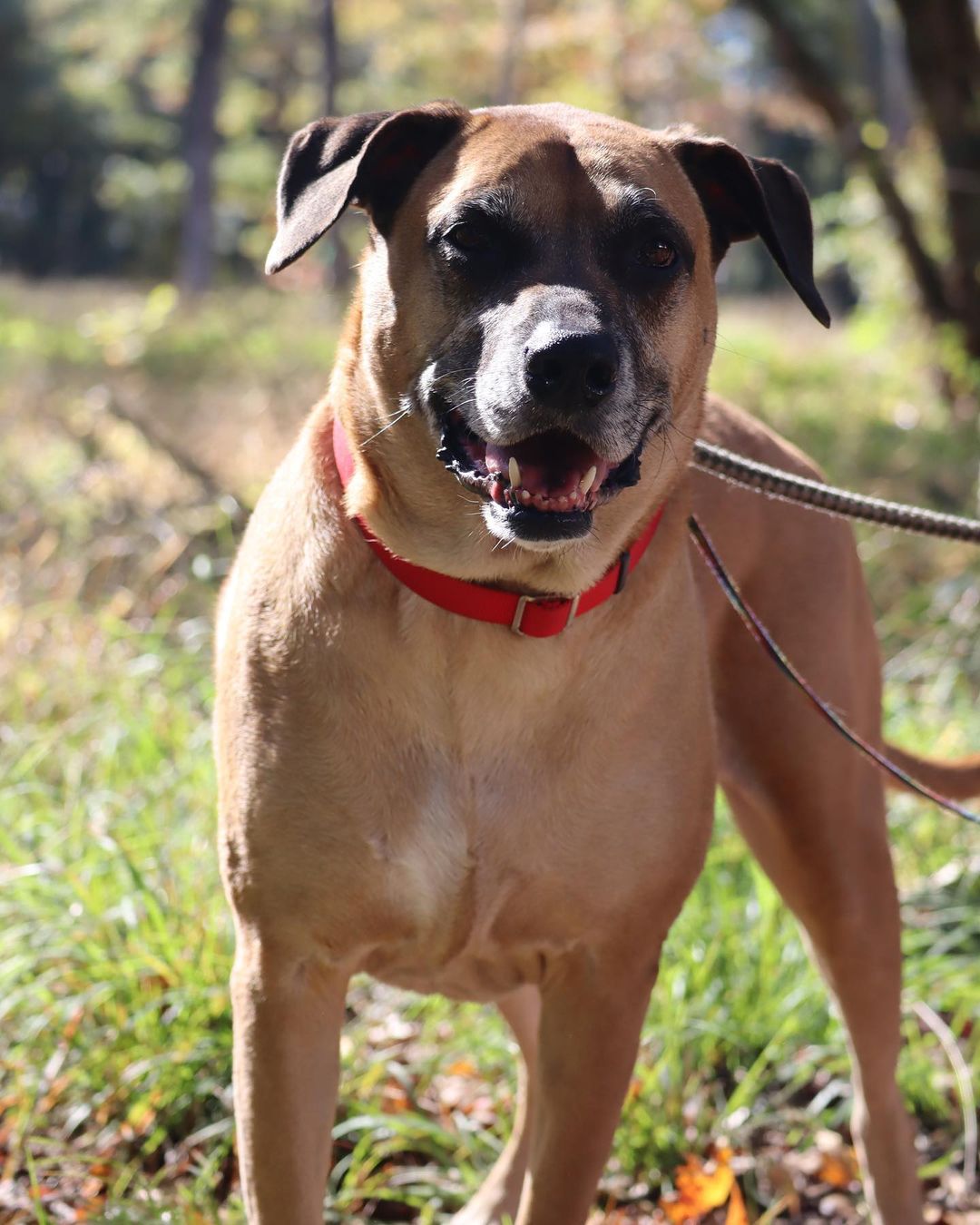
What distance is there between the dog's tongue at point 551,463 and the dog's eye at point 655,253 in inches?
14.2

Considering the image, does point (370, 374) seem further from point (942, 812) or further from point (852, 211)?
point (852, 211)

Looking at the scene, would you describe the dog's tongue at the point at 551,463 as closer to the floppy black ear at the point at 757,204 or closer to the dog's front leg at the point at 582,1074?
the floppy black ear at the point at 757,204

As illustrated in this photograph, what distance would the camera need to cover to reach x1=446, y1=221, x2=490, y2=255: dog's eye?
7.94ft

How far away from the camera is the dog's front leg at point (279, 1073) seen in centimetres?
246

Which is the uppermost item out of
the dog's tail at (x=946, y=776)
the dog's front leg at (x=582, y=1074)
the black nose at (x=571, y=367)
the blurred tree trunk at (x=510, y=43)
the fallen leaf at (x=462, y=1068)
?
the blurred tree trunk at (x=510, y=43)

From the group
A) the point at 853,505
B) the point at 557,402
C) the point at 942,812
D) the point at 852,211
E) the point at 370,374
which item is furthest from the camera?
the point at 852,211

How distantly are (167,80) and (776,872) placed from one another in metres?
36.8

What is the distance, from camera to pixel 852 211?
39.1 feet

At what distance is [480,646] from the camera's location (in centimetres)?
255

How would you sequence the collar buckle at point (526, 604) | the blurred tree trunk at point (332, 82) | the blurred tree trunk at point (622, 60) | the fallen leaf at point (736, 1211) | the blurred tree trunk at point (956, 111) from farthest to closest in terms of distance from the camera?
the blurred tree trunk at point (622, 60)
the blurred tree trunk at point (332, 82)
the blurred tree trunk at point (956, 111)
the fallen leaf at point (736, 1211)
the collar buckle at point (526, 604)

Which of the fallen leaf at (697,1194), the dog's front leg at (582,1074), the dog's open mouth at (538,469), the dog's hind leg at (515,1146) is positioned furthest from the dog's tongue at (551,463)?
the fallen leaf at (697,1194)

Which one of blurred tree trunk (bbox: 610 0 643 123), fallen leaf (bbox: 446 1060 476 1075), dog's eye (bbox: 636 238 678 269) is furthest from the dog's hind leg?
blurred tree trunk (bbox: 610 0 643 123)

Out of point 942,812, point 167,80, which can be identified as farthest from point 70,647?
point 167,80

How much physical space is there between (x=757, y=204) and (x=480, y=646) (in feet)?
3.36
